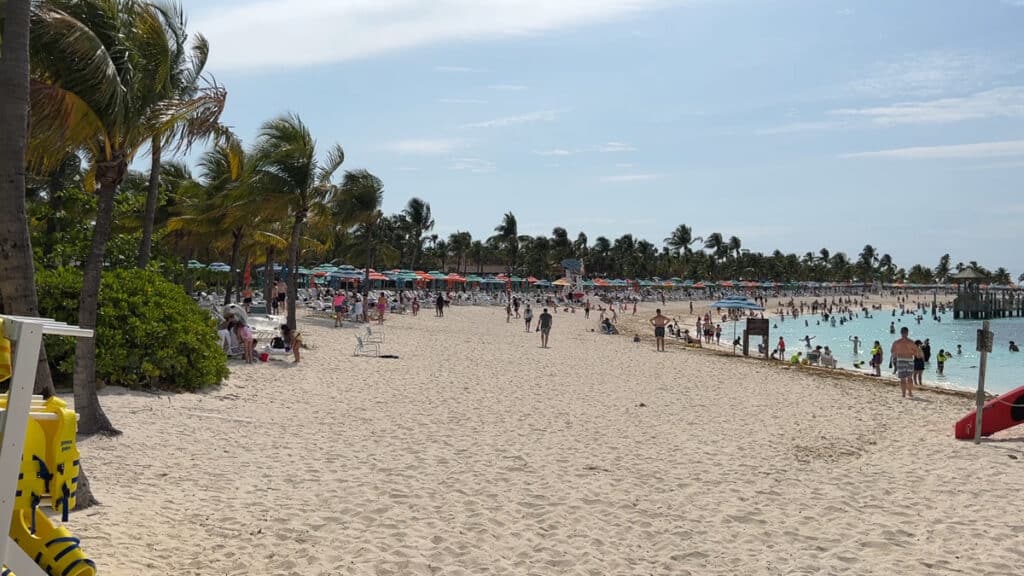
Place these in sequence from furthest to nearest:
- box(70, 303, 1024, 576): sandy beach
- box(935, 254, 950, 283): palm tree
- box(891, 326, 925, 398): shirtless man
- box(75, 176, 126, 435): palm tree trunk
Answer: box(935, 254, 950, 283): palm tree → box(891, 326, 925, 398): shirtless man → box(75, 176, 126, 435): palm tree trunk → box(70, 303, 1024, 576): sandy beach

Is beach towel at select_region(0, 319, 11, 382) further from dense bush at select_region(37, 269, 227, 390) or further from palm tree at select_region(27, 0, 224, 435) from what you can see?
dense bush at select_region(37, 269, 227, 390)

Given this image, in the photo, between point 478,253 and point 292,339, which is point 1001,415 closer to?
point 292,339

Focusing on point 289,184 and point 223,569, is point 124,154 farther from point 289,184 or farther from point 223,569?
point 289,184

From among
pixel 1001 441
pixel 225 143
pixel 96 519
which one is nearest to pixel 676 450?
pixel 1001 441

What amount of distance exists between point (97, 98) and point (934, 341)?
52622 millimetres

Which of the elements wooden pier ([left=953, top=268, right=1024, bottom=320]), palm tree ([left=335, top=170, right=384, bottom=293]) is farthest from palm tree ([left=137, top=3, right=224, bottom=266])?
wooden pier ([left=953, top=268, right=1024, bottom=320])

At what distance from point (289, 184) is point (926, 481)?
636 inches

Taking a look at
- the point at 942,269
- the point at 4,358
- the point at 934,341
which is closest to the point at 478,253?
the point at 934,341

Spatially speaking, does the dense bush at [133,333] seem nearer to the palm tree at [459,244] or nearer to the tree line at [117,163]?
the tree line at [117,163]

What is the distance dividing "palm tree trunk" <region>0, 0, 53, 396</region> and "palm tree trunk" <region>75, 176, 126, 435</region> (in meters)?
1.93

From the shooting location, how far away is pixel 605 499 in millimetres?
7094

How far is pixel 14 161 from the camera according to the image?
5.45m

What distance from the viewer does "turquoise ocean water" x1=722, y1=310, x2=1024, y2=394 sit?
91.5ft

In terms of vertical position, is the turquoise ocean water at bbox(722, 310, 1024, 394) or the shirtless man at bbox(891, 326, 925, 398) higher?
the shirtless man at bbox(891, 326, 925, 398)
